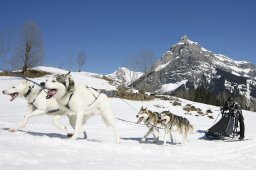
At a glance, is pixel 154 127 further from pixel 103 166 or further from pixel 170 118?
pixel 103 166

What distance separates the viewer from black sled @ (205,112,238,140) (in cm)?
1313

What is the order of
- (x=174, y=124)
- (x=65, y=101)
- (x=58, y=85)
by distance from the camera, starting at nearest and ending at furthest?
A: (x=58, y=85) → (x=65, y=101) → (x=174, y=124)

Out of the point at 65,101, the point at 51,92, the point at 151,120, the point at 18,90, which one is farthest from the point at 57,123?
the point at 151,120

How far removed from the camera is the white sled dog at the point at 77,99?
24.7 feet

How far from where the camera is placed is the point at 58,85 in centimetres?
751

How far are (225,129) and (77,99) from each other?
7.13 meters

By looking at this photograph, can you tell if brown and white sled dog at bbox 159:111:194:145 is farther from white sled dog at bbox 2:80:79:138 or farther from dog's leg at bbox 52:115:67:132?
white sled dog at bbox 2:80:79:138

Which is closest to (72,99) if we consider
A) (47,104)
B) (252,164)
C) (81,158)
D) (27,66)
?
(47,104)

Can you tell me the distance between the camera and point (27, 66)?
44.8 m

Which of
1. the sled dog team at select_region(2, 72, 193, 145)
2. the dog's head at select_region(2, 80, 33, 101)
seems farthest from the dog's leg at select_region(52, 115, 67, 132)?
the dog's head at select_region(2, 80, 33, 101)

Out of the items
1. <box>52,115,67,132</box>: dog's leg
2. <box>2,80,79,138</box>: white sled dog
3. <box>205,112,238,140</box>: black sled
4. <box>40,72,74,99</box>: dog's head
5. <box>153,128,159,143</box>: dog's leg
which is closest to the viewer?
<box>40,72,74,99</box>: dog's head

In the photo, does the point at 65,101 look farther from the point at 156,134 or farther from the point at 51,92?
the point at 156,134

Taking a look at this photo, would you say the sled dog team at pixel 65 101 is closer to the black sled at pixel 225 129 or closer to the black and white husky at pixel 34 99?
the black and white husky at pixel 34 99

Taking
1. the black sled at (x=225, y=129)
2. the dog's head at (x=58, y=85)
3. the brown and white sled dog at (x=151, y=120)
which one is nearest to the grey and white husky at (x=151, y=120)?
the brown and white sled dog at (x=151, y=120)
